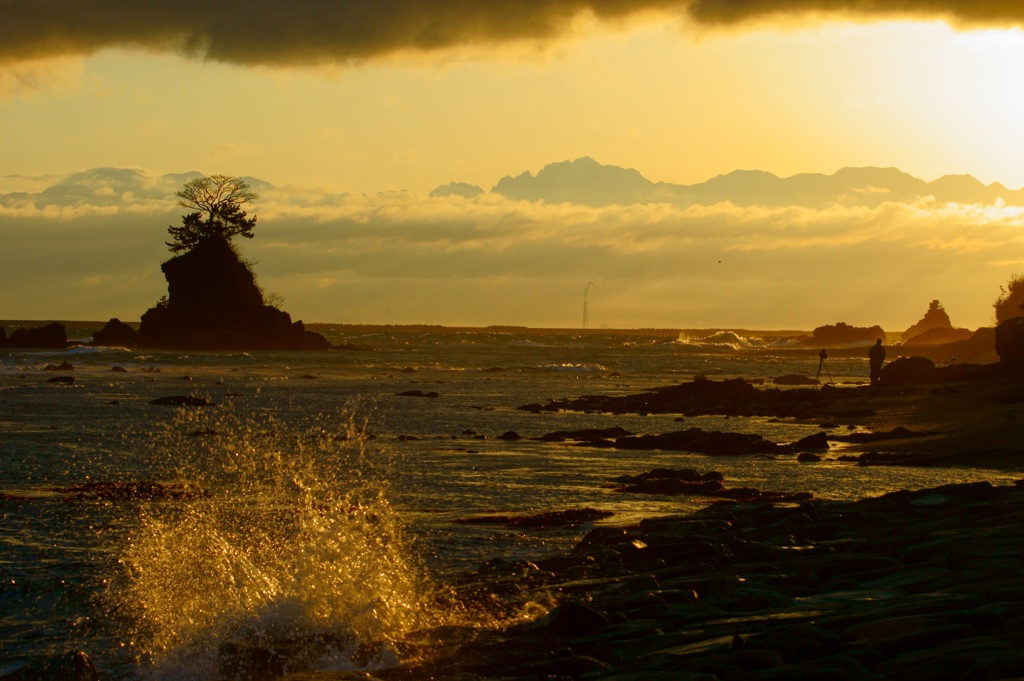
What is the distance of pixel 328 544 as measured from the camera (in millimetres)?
14938

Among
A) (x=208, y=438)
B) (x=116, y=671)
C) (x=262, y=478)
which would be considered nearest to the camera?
(x=116, y=671)

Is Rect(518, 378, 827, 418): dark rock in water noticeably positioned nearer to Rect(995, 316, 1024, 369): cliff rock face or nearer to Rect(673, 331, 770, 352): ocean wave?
Rect(995, 316, 1024, 369): cliff rock face

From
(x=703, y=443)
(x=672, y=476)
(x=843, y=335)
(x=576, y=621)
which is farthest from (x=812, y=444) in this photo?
(x=843, y=335)

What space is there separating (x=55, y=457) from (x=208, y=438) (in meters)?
6.09

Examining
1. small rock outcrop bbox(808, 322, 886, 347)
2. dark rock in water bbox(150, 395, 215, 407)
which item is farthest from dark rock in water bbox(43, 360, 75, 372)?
small rock outcrop bbox(808, 322, 886, 347)

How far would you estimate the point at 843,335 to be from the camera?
166 metres

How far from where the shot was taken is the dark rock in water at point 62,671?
9.73 metres

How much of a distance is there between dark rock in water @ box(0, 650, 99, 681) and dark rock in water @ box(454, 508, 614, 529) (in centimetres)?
888

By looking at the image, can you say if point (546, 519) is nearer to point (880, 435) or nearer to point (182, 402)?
point (880, 435)

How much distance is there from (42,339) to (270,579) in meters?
91.9

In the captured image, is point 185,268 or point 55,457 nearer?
point 55,457

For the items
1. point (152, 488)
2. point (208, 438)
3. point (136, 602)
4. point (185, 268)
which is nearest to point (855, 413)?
point (208, 438)

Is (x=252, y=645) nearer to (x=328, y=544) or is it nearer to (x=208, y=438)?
(x=328, y=544)

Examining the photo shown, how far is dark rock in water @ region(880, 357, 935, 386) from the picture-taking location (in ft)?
161
